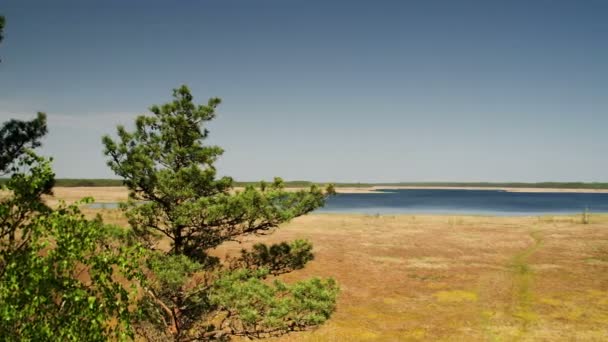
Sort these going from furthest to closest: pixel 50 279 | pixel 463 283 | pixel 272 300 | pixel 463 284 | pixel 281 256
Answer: pixel 463 283, pixel 463 284, pixel 281 256, pixel 272 300, pixel 50 279

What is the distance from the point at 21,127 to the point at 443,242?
48421 mm

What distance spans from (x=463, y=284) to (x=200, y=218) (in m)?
25.9

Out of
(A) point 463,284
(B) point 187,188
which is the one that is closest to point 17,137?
(B) point 187,188

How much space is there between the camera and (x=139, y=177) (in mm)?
13453

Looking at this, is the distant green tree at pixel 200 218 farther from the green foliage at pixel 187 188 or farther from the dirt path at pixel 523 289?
the dirt path at pixel 523 289

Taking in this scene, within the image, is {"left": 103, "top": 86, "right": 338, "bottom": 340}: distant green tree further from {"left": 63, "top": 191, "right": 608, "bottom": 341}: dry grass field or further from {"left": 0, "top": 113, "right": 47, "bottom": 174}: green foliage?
{"left": 63, "top": 191, "right": 608, "bottom": 341}: dry grass field

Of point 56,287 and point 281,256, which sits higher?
point 56,287

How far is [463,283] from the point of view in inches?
1284

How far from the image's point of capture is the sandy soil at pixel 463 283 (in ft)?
74.6

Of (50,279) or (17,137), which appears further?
(17,137)

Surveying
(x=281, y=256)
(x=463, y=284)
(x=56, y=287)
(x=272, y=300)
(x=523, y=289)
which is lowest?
(x=463, y=284)

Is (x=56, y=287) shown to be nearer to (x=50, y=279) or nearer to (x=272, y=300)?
(x=50, y=279)

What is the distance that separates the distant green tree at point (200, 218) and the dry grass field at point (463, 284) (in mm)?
8981

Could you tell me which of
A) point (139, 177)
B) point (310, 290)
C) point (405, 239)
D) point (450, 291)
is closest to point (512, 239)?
point (405, 239)
